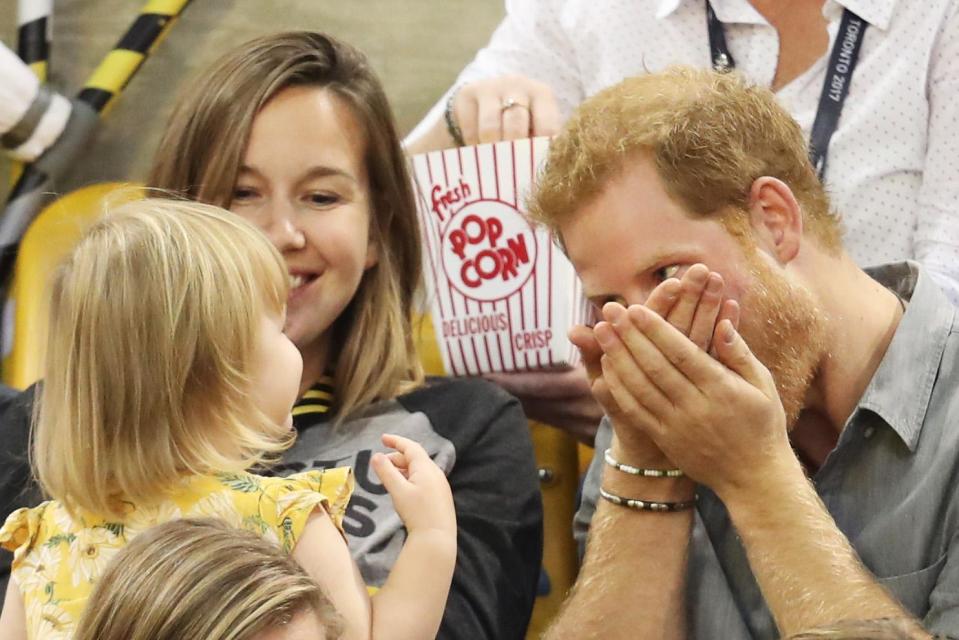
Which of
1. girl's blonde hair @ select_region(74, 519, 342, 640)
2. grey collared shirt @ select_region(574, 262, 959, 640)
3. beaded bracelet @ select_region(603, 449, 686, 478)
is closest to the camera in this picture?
girl's blonde hair @ select_region(74, 519, 342, 640)

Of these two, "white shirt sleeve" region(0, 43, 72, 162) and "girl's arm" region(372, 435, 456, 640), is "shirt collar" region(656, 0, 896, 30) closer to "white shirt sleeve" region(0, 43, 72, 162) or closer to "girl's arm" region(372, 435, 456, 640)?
"girl's arm" region(372, 435, 456, 640)

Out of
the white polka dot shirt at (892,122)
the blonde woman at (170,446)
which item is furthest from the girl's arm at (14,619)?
the white polka dot shirt at (892,122)

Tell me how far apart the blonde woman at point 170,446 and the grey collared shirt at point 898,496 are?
1.09 ft

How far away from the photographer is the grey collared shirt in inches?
48.4

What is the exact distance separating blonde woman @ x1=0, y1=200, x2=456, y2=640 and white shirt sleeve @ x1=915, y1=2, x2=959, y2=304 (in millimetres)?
873

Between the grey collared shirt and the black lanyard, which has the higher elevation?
the black lanyard

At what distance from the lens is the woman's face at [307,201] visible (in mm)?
1584

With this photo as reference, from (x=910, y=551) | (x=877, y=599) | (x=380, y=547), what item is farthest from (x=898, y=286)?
(x=380, y=547)

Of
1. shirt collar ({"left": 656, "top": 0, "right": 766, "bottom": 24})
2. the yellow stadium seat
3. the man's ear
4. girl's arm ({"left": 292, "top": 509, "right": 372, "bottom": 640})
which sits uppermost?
shirt collar ({"left": 656, "top": 0, "right": 766, "bottom": 24})

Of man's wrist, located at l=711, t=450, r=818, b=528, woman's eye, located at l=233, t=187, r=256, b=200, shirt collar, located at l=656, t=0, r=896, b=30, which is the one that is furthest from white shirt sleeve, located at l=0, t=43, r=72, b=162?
man's wrist, located at l=711, t=450, r=818, b=528

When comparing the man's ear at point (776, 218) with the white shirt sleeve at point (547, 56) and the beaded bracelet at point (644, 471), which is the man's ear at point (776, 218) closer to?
the beaded bracelet at point (644, 471)

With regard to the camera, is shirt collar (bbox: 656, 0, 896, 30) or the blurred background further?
the blurred background

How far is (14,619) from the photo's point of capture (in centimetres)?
118

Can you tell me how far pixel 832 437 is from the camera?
1417mm
